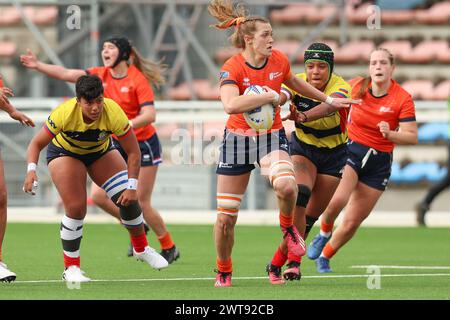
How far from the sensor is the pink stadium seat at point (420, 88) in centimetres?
2309

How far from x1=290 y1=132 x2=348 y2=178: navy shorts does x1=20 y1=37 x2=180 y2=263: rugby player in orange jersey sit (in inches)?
87.2

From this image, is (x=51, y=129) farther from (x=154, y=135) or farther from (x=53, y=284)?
(x=154, y=135)

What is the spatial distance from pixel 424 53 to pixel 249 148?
1511 centimetres

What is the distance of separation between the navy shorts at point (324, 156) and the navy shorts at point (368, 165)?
60 centimetres

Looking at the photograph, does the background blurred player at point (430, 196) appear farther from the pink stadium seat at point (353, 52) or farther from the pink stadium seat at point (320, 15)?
the pink stadium seat at point (320, 15)

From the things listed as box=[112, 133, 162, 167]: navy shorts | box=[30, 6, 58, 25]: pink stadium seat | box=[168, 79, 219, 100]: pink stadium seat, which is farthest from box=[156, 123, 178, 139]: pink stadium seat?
box=[112, 133, 162, 167]: navy shorts

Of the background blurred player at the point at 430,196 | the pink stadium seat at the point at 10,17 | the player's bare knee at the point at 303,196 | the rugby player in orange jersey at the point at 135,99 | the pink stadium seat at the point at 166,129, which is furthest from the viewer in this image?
the pink stadium seat at the point at 10,17

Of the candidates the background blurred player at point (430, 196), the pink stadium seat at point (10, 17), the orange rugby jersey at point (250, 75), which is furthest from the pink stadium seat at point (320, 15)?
the orange rugby jersey at point (250, 75)

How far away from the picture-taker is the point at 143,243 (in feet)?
34.7

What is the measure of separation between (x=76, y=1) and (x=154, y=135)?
31.6 ft

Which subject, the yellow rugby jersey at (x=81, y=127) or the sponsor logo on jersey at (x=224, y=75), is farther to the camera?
the yellow rugby jersey at (x=81, y=127)

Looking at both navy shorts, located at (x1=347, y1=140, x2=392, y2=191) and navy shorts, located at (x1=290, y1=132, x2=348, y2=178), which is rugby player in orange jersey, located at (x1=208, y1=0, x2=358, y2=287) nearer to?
navy shorts, located at (x1=290, y1=132, x2=348, y2=178)

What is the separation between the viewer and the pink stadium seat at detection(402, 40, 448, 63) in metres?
23.9
